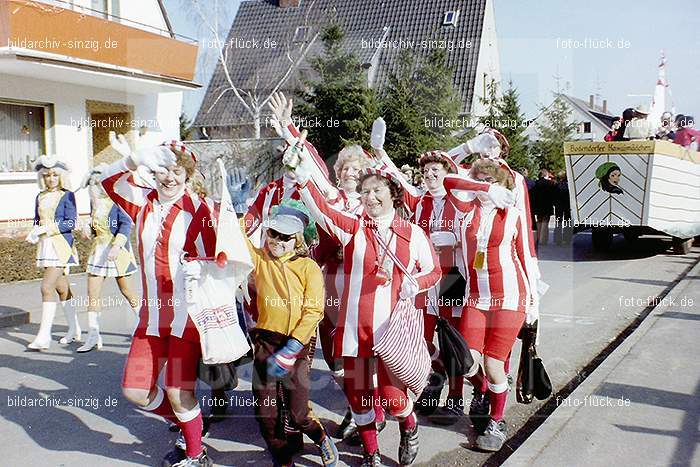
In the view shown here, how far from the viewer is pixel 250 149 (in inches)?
958

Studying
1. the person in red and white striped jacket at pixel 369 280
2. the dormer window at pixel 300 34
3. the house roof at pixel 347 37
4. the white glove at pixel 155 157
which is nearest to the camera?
the white glove at pixel 155 157

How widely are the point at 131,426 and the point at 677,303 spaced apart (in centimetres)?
706

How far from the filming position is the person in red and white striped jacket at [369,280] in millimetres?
3977

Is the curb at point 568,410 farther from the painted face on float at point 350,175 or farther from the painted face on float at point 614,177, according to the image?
the painted face on float at point 614,177

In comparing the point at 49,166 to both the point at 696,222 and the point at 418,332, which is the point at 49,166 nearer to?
the point at 418,332

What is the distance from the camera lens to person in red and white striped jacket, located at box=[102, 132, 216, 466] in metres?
3.94

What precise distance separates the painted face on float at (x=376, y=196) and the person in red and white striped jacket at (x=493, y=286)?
2.08 ft

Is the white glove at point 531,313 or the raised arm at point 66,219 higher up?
the raised arm at point 66,219

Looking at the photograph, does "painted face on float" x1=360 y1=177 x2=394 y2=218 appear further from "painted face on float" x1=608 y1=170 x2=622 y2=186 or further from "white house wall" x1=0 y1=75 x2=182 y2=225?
"white house wall" x1=0 y1=75 x2=182 y2=225

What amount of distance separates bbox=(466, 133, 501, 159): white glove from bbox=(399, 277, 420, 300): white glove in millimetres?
1515

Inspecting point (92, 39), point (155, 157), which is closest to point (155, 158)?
point (155, 157)

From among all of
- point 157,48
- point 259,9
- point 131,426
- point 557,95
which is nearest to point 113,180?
point 131,426

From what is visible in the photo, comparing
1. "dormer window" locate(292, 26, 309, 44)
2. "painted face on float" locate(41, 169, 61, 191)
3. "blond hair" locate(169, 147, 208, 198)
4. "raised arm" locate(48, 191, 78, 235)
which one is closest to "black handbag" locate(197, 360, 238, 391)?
"blond hair" locate(169, 147, 208, 198)

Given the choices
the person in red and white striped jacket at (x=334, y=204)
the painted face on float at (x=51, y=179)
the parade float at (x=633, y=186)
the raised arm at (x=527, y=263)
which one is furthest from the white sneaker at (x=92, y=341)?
the parade float at (x=633, y=186)
